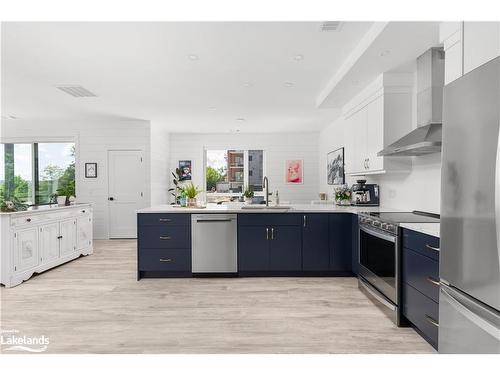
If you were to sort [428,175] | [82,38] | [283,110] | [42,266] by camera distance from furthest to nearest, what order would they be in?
[283,110] → [42,266] → [428,175] → [82,38]

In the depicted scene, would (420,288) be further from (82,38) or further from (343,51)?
(82,38)

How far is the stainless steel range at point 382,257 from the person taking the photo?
2617 millimetres

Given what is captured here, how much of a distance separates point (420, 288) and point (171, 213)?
2776 millimetres

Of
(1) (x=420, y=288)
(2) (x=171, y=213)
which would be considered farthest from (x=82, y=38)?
(1) (x=420, y=288)

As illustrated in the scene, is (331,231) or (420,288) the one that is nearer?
(420,288)

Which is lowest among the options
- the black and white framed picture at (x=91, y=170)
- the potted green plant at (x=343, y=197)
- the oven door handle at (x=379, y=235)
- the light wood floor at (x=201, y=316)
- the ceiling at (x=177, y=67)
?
the light wood floor at (x=201, y=316)

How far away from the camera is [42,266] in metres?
4.20

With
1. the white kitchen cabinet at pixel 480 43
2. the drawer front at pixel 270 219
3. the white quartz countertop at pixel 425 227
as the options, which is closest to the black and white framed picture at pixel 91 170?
the drawer front at pixel 270 219

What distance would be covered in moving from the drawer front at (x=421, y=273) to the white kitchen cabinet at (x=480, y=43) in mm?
1274

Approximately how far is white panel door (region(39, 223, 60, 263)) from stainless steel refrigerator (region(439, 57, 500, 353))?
4585 millimetres

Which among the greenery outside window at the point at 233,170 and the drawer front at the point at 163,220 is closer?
the drawer front at the point at 163,220

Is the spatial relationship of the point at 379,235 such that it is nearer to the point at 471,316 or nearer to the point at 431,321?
Result: the point at 431,321

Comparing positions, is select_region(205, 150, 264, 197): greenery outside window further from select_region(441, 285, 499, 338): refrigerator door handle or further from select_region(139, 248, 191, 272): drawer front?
select_region(441, 285, 499, 338): refrigerator door handle

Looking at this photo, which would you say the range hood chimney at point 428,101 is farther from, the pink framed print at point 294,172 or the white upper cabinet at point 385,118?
the pink framed print at point 294,172
